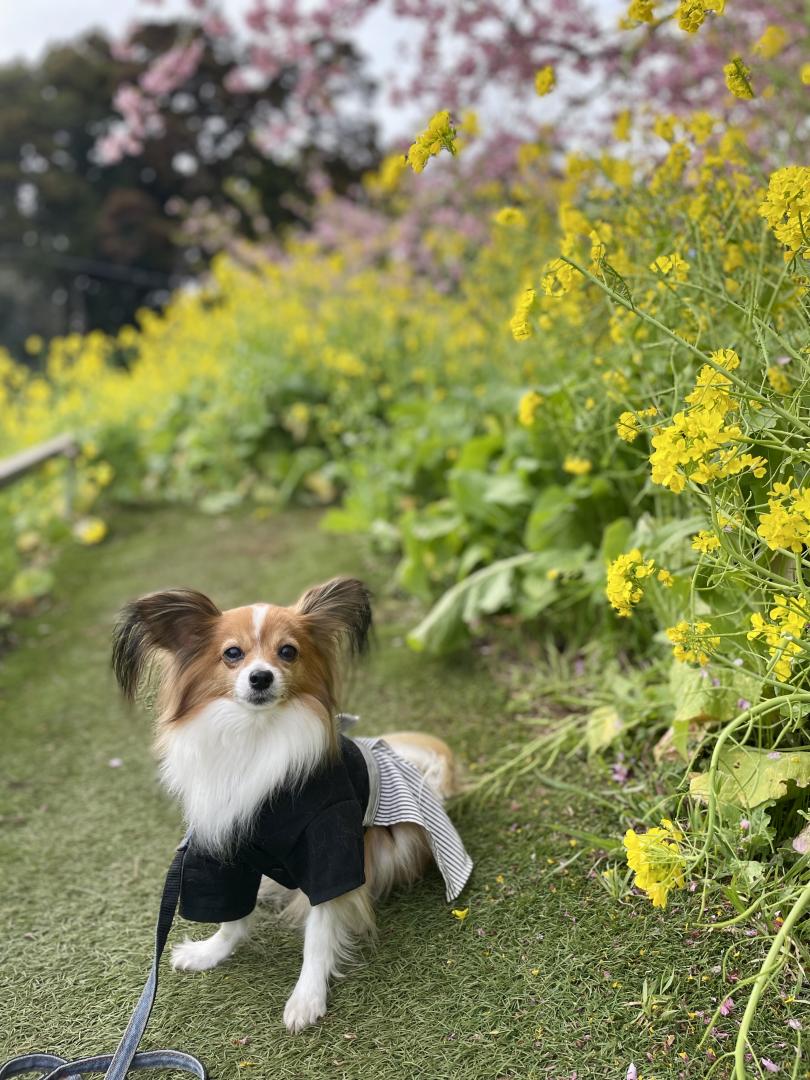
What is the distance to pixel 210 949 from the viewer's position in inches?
84.2

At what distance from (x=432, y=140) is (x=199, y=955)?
181 cm

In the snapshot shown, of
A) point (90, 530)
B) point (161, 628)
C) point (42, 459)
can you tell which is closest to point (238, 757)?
point (161, 628)

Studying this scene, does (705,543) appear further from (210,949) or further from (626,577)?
(210,949)

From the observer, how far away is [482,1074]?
5.68ft

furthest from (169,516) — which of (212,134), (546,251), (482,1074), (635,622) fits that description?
A: (212,134)

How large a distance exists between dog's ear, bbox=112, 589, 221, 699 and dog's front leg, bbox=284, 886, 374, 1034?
0.63m

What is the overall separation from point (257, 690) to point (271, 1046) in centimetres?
70

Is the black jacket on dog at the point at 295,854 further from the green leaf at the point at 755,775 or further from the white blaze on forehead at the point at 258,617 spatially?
the green leaf at the point at 755,775

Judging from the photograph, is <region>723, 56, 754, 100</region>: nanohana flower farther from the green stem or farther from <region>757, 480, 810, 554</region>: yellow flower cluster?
the green stem

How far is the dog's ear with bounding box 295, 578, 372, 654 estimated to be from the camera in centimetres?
213

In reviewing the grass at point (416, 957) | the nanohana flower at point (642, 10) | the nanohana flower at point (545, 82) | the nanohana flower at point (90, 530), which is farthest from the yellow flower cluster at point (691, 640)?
the nanohana flower at point (90, 530)

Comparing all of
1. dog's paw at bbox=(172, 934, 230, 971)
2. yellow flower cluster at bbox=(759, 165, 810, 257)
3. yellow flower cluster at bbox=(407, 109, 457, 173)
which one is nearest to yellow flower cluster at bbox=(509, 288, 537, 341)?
yellow flower cluster at bbox=(407, 109, 457, 173)

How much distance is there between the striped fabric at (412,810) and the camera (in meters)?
2.21

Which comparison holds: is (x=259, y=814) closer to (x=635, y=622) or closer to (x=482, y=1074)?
(x=482, y=1074)
